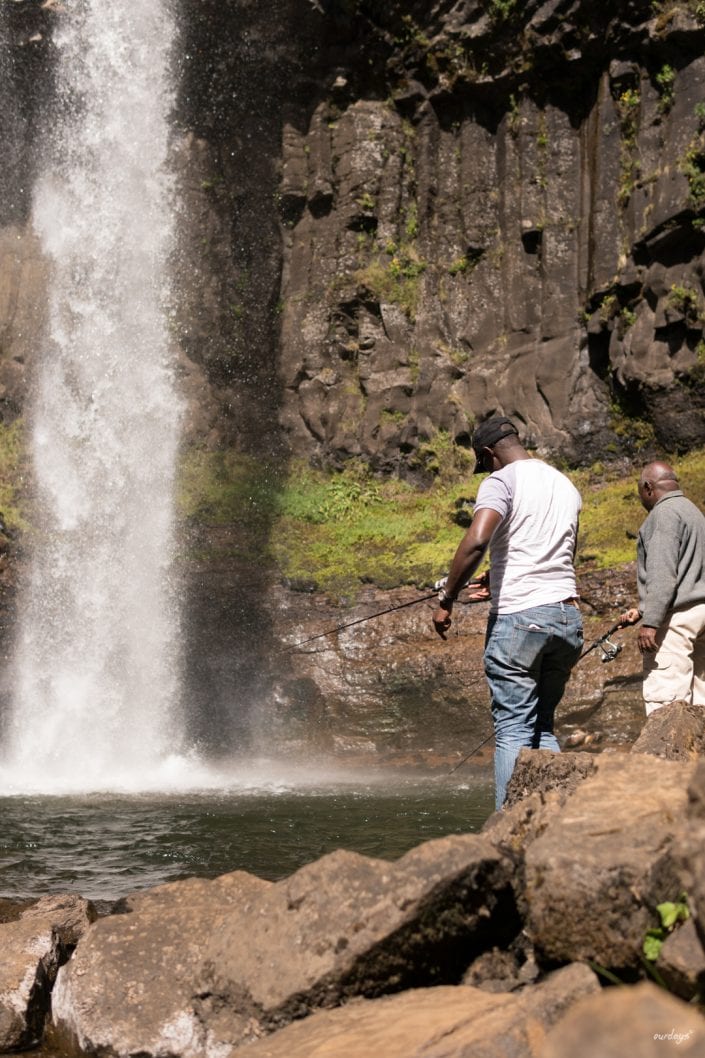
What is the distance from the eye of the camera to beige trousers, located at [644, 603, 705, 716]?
5.92 m

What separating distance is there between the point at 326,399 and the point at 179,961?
54.7 feet

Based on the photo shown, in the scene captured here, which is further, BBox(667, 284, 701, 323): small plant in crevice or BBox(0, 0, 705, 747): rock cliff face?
BBox(0, 0, 705, 747): rock cliff face

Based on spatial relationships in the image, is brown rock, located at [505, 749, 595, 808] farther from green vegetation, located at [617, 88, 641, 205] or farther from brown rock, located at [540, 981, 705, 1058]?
green vegetation, located at [617, 88, 641, 205]

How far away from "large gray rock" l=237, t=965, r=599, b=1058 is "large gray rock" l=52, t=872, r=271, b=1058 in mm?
670

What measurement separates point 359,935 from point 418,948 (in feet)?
0.64

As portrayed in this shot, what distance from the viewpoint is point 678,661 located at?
5.96 m

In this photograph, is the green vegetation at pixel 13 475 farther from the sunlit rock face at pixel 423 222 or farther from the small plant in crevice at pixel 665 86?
the small plant in crevice at pixel 665 86

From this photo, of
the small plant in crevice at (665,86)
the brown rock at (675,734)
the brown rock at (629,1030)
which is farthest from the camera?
the small plant in crevice at (665,86)

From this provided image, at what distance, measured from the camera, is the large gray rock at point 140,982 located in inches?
143

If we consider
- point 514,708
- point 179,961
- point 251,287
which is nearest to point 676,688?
point 514,708

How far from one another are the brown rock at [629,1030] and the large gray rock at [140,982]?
201 cm

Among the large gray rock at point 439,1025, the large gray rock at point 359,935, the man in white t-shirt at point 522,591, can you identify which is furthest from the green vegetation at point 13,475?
the large gray rock at point 439,1025

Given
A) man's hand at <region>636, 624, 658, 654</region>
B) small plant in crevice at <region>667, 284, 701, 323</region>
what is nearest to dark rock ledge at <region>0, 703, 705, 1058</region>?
man's hand at <region>636, 624, 658, 654</region>

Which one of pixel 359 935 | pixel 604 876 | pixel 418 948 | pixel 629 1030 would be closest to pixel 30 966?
pixel 359 935
